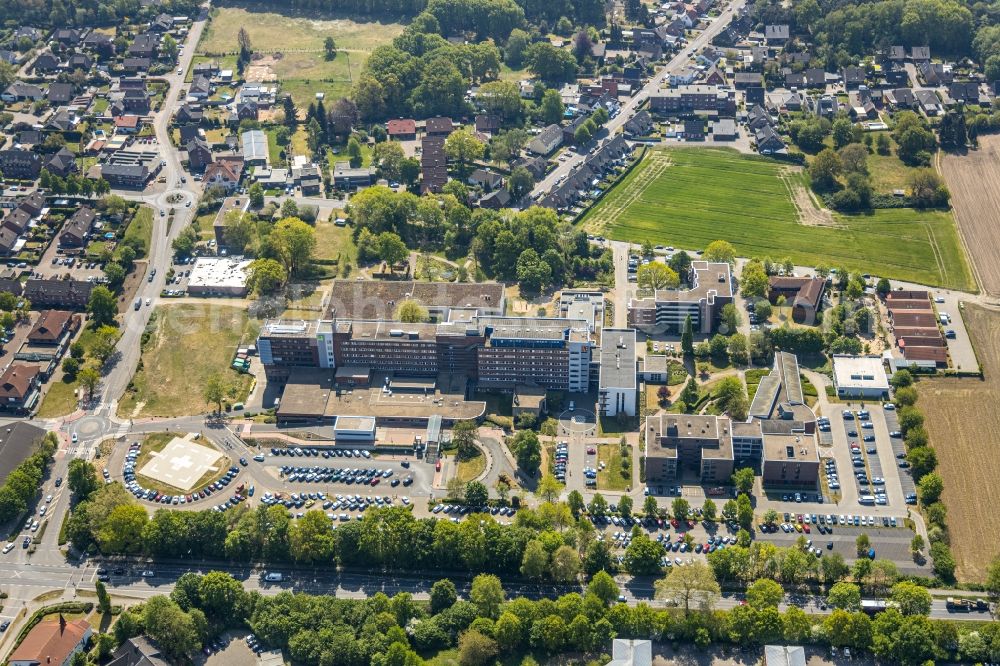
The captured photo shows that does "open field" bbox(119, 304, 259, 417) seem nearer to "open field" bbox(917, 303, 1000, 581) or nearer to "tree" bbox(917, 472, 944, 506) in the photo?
"tree" bbox(917, 472, 944, 506)

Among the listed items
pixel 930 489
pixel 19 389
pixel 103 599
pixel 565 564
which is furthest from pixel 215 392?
pixel 930 489

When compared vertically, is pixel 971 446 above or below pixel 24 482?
above

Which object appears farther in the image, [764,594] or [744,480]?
[744,480]

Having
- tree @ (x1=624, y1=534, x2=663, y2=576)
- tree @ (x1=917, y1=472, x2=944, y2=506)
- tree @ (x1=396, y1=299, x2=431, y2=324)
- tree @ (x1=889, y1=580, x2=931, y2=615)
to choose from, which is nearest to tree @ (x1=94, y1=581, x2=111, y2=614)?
tree @ (x1=396, y1=299, x2=431, y2=324)

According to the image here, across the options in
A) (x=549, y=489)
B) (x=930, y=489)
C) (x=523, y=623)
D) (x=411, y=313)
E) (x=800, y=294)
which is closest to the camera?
(x=523, y=623)

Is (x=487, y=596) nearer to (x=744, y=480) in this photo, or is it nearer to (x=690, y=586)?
(x=690, y=586)

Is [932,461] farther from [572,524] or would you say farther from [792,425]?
[572,524]

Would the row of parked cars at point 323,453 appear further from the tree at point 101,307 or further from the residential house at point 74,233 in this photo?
the residential house at point 74,233

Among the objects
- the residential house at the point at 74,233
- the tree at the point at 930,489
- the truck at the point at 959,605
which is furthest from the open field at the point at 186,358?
the truck at the point at 959,605

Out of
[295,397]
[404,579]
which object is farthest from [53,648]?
[295,397]
